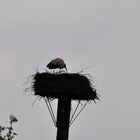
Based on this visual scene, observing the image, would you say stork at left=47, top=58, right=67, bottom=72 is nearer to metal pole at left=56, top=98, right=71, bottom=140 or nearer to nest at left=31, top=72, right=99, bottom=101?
nest at left=31, top=72, right=99, bottom=101

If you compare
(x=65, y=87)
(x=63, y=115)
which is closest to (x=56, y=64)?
(x=65, y=87)

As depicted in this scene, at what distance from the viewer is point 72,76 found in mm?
19641

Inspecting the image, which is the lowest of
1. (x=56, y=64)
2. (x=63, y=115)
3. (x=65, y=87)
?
(x=63, y=115)

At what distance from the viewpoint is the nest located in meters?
19.3

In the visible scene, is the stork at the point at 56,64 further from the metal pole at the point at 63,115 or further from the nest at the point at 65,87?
the metal pole at the point at 63,115

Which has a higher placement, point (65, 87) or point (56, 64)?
point (56, 64)

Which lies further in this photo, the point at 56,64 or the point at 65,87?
the point at 56,64

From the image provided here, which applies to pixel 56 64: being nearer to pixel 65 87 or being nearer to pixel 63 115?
pixel 65 87

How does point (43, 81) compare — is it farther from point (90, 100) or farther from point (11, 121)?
point (11, 121)

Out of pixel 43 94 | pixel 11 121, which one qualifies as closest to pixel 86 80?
pixel 43 94

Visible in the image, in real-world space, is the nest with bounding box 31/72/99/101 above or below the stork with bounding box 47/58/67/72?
below

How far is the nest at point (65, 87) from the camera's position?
19.3 meters

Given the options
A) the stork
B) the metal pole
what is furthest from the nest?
the stork

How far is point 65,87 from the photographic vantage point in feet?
63.4
